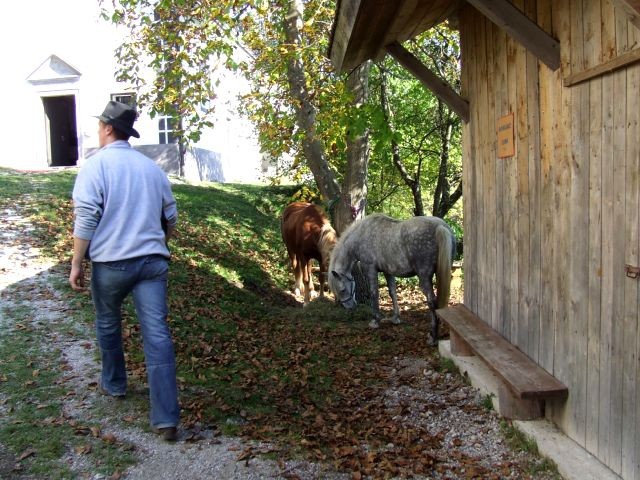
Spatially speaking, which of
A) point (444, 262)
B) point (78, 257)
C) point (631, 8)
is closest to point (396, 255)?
point (444, 262)

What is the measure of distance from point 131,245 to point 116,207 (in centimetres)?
28

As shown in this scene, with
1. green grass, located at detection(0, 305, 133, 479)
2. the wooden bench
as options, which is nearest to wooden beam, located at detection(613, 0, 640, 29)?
the wooden bench

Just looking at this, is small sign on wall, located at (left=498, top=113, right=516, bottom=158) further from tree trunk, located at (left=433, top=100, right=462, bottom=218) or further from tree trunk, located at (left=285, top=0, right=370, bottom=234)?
tree trunk, located at (left=433, top=100, right=462, bottom=218)

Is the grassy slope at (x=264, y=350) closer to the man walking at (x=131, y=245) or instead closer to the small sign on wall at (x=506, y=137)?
the man walking at (x=131, y=245)

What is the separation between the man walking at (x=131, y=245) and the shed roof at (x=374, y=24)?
1.95m

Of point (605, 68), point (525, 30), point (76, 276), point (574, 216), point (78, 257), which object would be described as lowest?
point (76, 276)

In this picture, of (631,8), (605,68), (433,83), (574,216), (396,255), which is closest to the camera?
(631,8)

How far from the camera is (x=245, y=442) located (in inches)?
167

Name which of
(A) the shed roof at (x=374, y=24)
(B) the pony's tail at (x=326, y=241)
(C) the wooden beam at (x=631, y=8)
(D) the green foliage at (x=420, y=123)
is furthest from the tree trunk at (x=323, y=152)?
(C) the wooden beam at (x=631, y=8)

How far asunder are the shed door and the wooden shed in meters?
20.0

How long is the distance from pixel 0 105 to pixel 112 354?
19.9 meters

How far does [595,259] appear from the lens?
11.2ft

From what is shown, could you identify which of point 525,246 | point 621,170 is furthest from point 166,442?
point 621,170

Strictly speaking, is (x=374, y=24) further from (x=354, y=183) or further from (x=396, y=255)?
(x=354, y=183)
